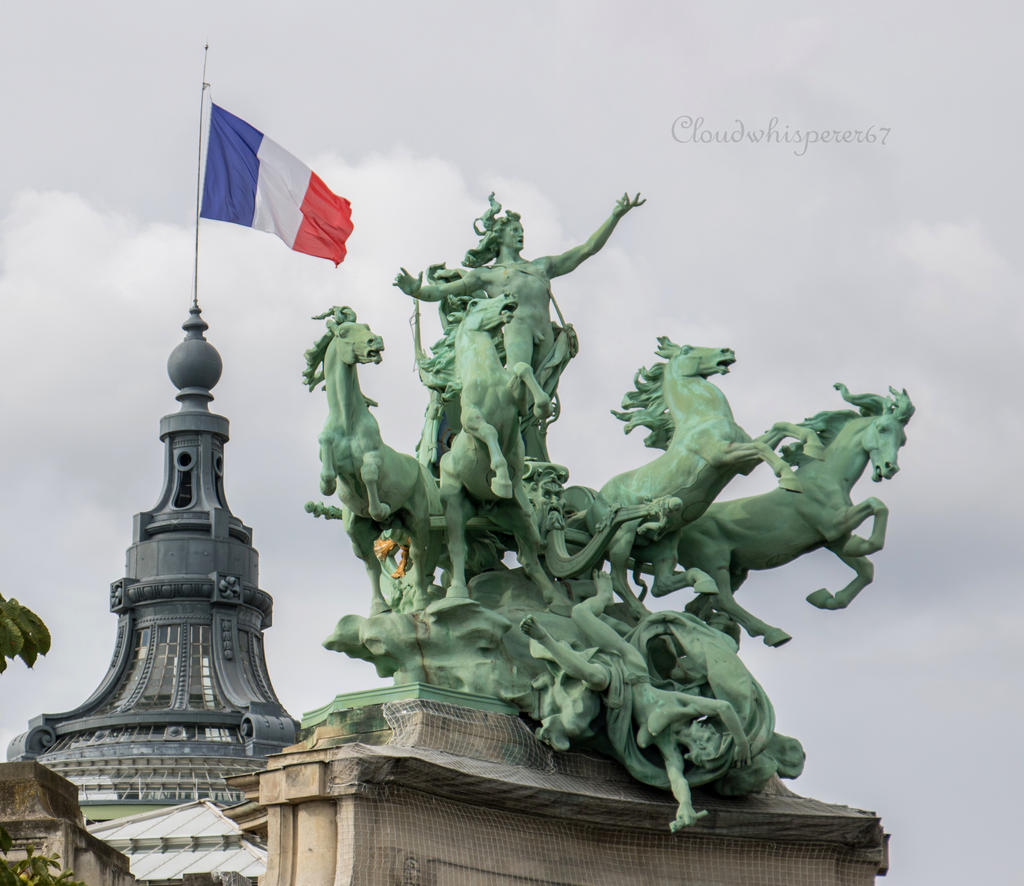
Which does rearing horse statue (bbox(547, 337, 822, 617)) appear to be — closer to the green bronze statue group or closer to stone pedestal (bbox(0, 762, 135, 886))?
the green bronze statue group

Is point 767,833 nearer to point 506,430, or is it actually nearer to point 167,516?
point 506,430

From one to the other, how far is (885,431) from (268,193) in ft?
27.8

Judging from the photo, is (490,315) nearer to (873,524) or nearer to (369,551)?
(369,551)

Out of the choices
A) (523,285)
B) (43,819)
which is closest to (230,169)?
(523,285)

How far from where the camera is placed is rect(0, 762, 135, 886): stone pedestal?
21984mm

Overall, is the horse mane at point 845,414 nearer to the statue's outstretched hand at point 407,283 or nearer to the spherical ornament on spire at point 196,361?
the statue's outstretched hand at point 407,283

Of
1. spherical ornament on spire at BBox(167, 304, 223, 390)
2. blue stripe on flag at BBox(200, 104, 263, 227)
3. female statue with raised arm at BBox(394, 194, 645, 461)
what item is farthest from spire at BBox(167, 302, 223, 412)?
female statue with raised arm at BBox(394, 194, 645, 461)

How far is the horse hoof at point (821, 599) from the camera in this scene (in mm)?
25828

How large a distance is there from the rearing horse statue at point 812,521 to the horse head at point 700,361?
1103 millimetres

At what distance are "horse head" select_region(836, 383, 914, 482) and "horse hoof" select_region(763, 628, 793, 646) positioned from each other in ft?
6.15

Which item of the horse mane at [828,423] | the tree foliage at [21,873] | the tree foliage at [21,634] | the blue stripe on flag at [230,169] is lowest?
the tree foliage at [21,873]

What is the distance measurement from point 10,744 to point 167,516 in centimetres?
700

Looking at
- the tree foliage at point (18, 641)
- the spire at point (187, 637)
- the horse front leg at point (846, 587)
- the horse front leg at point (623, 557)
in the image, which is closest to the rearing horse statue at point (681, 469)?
the horse front leg at point (623, 557)

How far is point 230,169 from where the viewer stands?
100 feet
